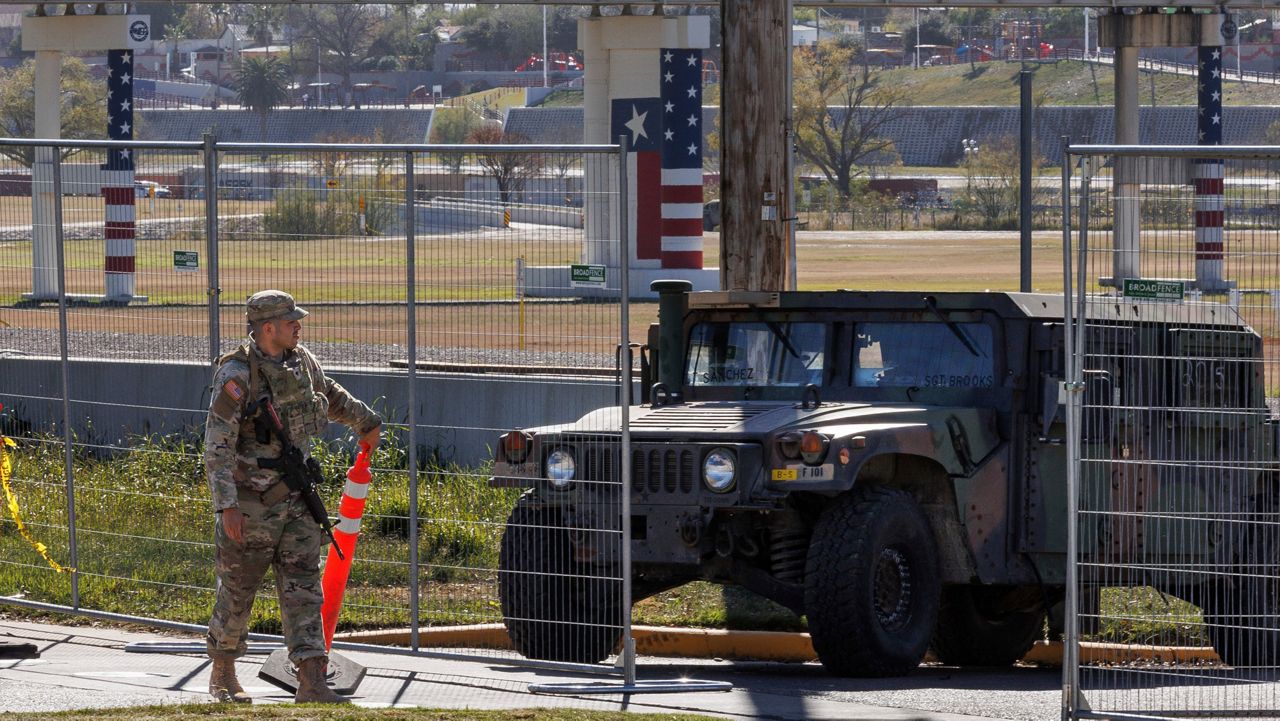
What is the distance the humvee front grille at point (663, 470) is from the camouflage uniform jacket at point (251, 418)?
1.67 metres

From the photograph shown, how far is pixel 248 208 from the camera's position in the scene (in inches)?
377

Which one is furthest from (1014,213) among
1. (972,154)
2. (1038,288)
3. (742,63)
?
(742,63)

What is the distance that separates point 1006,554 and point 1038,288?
1051 inches

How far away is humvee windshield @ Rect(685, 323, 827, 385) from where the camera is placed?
33.4 ft

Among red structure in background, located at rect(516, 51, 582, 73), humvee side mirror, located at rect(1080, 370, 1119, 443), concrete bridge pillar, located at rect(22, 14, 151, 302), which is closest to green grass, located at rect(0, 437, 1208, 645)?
humvee side mirror, located at rect(1080, 370, 1119, 443)

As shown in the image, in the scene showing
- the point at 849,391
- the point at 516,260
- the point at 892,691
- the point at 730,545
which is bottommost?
the point at 892,691

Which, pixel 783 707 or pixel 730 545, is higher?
A: pixel 730 545

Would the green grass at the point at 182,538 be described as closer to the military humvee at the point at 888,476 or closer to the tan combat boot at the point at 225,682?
the military humvee at the point at 888,476

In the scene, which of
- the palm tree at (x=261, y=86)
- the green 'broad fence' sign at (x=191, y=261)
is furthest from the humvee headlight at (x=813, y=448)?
the palm tree at (x=261, y=86)

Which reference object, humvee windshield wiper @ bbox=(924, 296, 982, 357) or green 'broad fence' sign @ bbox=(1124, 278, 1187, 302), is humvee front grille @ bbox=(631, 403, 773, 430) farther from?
green 'broad fence' sign @ bbox=(1124, 278, 1187, 302)

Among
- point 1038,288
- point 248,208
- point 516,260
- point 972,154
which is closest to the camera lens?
point 516,260

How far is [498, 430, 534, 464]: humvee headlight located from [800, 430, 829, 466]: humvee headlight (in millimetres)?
1325

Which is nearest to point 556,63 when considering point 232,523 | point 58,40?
point 58,40

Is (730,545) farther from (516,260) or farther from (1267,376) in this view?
(1267,376)
